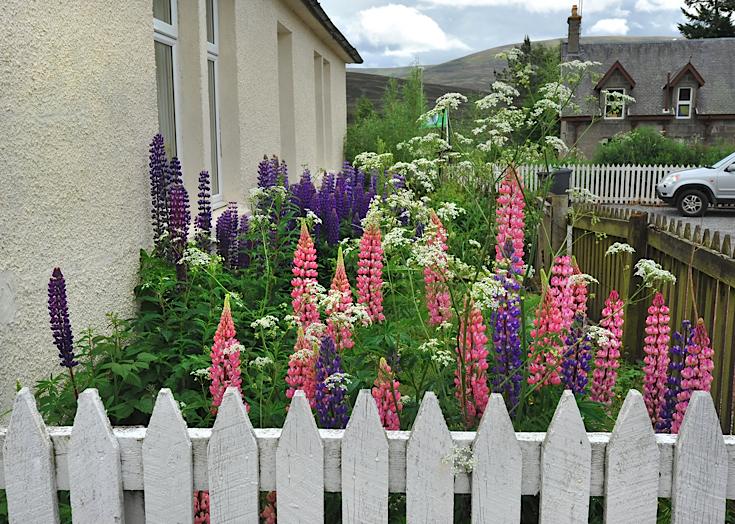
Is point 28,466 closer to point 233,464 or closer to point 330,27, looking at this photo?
point 233,464

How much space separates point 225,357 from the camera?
272 centimetres

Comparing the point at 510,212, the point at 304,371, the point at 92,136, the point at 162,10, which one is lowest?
the point at 304,371

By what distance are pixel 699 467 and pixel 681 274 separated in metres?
2.69

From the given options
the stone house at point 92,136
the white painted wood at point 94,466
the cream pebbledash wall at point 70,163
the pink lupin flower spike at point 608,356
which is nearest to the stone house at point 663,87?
the stone house at point 92,136

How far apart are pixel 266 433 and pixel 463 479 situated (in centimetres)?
56

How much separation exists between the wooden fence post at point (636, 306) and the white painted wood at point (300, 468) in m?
3.82

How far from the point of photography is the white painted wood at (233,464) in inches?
81.1

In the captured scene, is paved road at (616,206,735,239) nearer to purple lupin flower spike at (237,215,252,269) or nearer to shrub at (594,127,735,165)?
shrub at (594,127,735,165)

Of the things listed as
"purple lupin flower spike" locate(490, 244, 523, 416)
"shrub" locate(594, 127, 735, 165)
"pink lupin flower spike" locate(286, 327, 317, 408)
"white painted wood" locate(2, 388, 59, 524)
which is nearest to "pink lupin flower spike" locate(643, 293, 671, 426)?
"purple lupin flower spike" locate(490, 244, 523, 416)

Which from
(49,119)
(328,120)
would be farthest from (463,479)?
(328,120)

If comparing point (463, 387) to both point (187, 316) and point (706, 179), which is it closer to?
point (187, 316)

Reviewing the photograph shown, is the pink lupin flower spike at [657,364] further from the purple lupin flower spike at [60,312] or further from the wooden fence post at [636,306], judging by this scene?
the wooden fence post at [636,306]

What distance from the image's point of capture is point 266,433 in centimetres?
211

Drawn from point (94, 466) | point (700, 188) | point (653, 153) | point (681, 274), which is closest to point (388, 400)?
point (94, 466)
